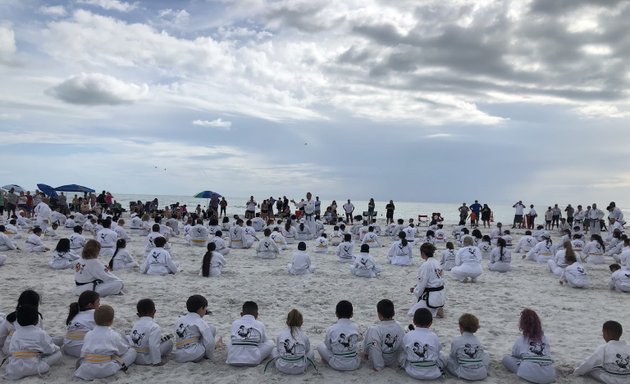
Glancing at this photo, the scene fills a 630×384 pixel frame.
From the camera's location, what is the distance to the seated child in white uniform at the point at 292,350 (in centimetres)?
606

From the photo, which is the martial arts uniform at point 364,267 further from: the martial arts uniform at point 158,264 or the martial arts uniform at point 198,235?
the martial arts uniform at point 198,235

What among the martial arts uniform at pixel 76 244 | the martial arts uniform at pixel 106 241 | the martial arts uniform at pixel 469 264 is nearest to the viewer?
the martial arts uniform at pixel 469 264

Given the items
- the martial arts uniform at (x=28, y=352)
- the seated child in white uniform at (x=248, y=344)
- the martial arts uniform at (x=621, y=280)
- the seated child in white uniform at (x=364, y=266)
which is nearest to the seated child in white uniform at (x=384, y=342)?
the seated child in white uniform at (x=248, y=344)

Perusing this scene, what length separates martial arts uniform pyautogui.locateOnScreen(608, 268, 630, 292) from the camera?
12008 millimetres

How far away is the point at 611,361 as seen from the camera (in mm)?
5797

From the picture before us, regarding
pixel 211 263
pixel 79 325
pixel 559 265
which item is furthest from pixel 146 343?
pixel 559 265

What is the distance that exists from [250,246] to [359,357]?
13.0m

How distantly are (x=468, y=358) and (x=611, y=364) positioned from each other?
5.60 ft

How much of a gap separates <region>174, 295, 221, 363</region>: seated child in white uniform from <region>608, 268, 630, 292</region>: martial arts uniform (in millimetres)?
10824

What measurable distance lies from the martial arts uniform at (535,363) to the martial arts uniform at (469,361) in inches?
17.2

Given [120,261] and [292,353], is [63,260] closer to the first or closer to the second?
[120,261]

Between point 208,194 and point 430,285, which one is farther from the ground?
point 208,194

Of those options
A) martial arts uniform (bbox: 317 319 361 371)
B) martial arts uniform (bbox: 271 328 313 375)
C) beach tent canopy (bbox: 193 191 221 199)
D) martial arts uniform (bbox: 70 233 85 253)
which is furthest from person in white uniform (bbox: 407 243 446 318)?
beach tent canopy (bbox: 193 191 221 199)

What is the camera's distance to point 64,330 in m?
7.53
